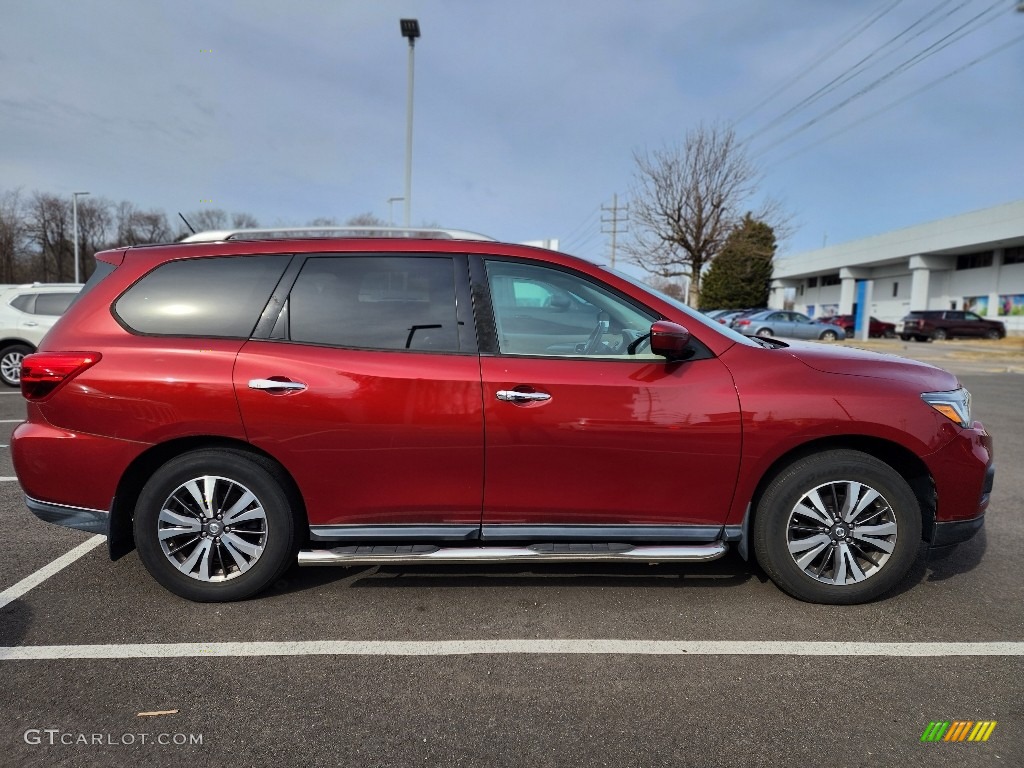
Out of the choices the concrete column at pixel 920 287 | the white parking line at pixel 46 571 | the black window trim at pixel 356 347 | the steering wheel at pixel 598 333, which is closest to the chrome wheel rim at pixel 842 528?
the steering wheel at pixel 598 333

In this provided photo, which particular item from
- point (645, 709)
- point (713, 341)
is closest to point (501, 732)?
point (645, 709)

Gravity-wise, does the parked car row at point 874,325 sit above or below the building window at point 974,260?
below

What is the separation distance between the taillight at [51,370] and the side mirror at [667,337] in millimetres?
2665

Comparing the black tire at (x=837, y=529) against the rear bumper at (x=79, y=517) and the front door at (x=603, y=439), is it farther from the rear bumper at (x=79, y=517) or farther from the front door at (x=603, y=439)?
the rear bumper at (x=79, y=517)

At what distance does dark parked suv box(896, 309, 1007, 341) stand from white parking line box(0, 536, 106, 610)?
38274 millimetres

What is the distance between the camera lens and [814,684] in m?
2.42

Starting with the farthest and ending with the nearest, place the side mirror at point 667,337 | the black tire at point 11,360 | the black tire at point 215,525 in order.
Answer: the black tire at point 11,360 < the black tire at point 215,525 < the side mirror at point 667,337

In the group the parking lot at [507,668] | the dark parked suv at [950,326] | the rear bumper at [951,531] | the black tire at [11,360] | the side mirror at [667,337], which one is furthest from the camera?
the dark parked suv at [950,326]

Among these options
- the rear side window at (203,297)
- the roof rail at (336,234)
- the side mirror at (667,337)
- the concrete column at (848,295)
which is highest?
the concrete column at (848,295)

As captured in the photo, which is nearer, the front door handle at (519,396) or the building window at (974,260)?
the front door handle at (519,396)

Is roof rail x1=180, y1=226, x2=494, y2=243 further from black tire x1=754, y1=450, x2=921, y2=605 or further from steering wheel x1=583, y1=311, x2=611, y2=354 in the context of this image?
black tire x1=754, y1=450, x2=921, y2=605

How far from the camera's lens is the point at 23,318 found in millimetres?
10750

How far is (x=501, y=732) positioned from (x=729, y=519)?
152cm

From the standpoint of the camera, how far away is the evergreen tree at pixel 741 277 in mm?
35688
